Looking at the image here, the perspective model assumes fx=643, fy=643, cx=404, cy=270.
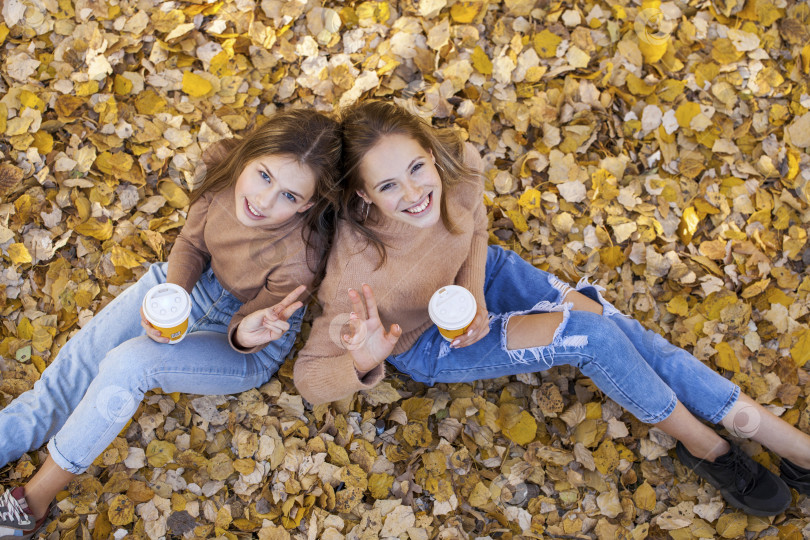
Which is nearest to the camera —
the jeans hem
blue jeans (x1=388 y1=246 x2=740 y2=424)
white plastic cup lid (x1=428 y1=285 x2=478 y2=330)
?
white plastic cup lid (x1=428 y1=285 x2=478 y2=330)

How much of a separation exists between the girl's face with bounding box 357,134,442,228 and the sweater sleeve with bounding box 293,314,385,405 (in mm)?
445

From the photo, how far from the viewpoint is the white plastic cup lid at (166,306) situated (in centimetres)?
194

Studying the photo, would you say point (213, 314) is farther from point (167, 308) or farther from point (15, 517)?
point (15, 517)

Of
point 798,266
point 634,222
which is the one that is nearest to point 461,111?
point 634,222

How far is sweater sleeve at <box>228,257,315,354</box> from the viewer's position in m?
2.20

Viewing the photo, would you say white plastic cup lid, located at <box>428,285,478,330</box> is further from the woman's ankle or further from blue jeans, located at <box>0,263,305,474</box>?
the woman's ankle

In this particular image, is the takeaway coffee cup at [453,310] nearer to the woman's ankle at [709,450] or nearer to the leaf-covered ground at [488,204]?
the leaf-covered ground at [488,204]

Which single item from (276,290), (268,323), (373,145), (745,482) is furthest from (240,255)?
(745,482)

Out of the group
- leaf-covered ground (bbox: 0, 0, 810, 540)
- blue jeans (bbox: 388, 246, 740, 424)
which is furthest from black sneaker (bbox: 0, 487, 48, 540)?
blue jeans (bbox: 388, 246, 740, 424)

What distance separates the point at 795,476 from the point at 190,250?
7.51ft

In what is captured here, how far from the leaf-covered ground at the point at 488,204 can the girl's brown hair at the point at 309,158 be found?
22.3 inches

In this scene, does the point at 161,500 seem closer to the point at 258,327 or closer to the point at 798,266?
the point at 258,327

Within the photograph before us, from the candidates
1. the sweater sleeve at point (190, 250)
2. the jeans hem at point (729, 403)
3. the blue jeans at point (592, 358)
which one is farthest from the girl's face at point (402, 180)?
the jeans hem at point (729, 403)

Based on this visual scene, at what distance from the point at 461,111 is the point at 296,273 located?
3.74 feet
